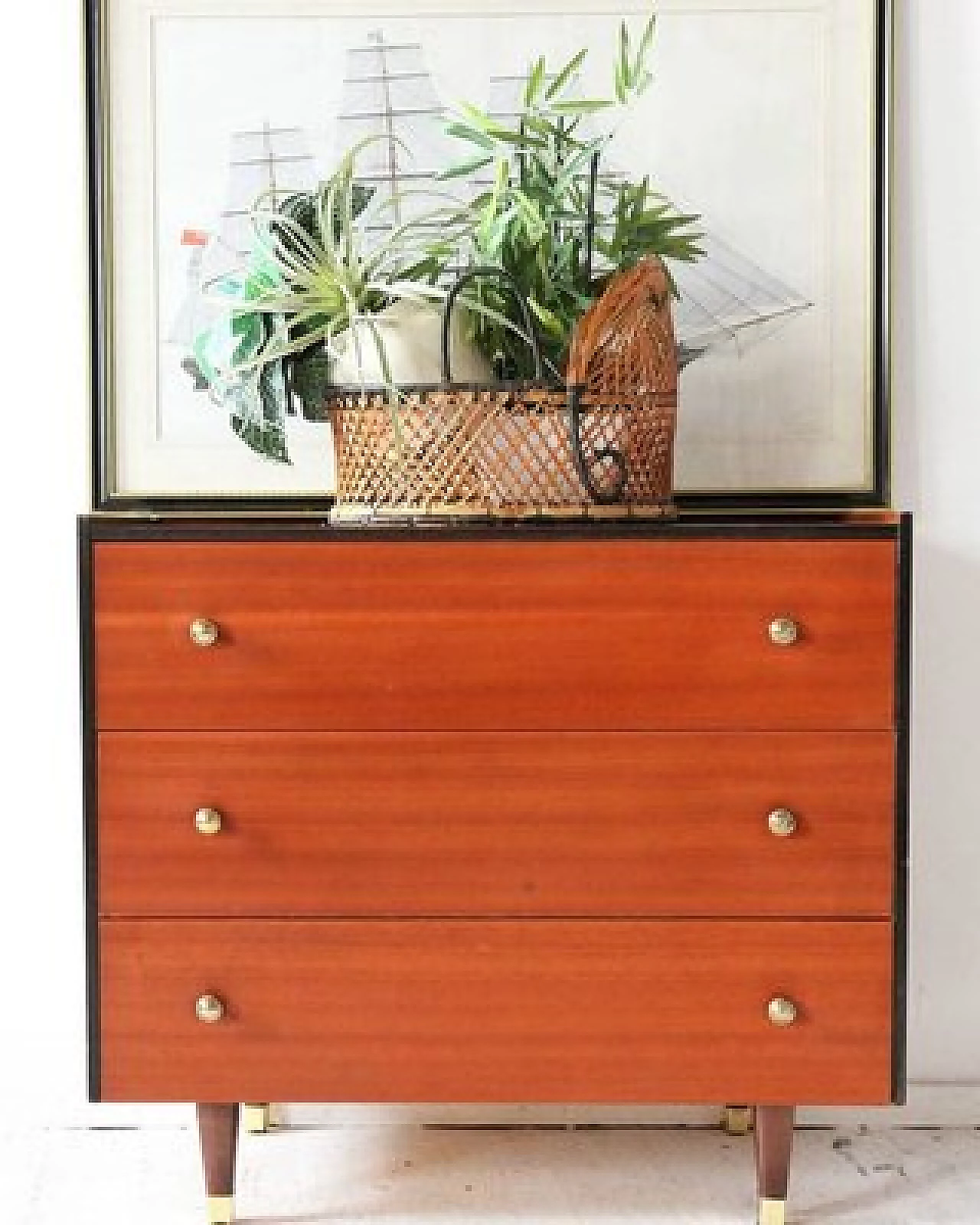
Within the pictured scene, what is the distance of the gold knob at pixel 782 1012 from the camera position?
5.83ft

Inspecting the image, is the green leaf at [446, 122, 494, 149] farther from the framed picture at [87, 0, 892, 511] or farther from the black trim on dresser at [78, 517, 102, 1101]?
the black trim on dresser at [78, 517, 102, 1101]

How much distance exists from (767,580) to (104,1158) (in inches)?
43.8

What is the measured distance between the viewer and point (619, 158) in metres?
2.18

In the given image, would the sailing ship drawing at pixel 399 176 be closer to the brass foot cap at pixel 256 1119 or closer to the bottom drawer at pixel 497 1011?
the bottom drawer at pixel 497 1011

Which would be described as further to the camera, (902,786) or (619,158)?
(619,158)

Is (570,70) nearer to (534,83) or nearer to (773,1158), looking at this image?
(534,83)

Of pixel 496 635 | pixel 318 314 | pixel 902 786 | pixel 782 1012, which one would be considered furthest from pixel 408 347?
pixel 782 1012

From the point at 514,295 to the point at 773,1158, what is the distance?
977mm

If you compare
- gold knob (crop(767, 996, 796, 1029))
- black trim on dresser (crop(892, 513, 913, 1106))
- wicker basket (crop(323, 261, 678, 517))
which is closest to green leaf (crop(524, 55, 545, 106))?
wicker basket (crop(323, 261, 678, 517))

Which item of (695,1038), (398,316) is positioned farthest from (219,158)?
(695,1038)

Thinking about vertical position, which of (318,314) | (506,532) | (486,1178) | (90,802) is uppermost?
(318,314)

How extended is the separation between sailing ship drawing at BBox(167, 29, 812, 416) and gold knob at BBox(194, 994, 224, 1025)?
789 millimetres

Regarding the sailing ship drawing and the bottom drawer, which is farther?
the sailing ship drawing

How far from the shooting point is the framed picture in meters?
2.18
